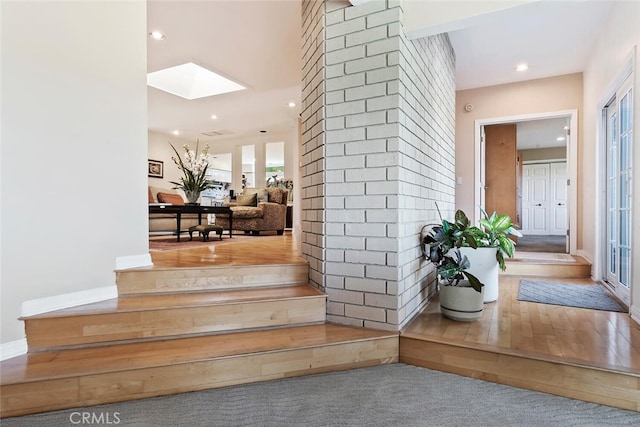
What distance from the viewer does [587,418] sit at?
4.87 feet

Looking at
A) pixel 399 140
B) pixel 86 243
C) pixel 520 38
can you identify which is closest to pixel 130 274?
pixel 86 243

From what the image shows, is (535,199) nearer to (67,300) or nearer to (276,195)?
(276,195)

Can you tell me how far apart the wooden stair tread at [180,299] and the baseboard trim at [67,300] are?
0.03 meters

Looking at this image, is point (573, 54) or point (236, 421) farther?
point (573, 54)

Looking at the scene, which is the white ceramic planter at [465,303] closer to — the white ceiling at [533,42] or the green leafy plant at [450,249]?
the green leafy plant at [450,249]

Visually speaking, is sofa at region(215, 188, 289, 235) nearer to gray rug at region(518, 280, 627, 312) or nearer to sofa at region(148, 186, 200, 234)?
sofa at region(148, 186, 200, 234)

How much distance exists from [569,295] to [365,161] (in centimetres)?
244

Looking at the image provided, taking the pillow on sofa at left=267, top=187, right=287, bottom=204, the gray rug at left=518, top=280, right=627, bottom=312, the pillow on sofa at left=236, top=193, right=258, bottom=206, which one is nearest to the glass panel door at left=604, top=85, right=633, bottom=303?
the gray rug at left=518, top=280, right=627, bottom=312

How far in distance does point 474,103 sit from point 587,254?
252 cm

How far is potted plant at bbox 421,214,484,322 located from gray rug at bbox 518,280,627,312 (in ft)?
3.20

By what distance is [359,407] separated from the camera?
157 cm

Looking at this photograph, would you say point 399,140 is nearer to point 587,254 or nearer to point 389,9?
point 389,9

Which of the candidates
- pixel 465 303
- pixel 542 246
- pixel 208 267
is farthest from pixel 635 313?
pixel 542 246

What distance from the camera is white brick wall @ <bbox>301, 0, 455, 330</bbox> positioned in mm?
2102
